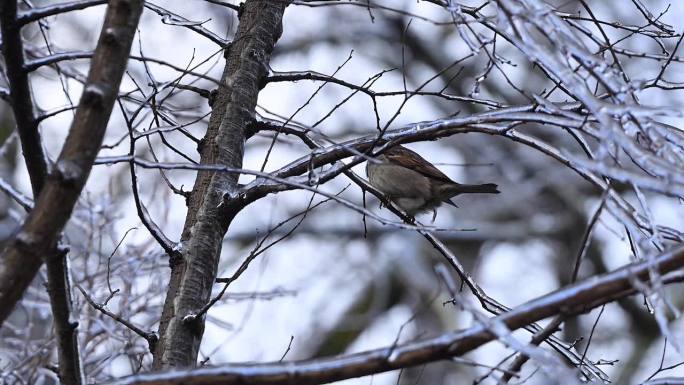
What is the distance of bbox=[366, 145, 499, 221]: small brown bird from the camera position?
19.7 ft

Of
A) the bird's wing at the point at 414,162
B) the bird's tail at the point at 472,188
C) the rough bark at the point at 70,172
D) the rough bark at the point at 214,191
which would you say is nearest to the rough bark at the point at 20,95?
the rough bark at the point at 70,172

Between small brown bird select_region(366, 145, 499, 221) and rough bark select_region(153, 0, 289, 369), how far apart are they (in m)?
2.02

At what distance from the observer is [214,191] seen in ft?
12.1

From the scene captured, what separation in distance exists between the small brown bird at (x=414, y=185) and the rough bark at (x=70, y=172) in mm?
3580

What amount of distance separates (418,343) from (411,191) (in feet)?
12.2

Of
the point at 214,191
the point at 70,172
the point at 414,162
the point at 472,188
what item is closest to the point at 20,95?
the point at 70,172

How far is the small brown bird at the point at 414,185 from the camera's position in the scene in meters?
6.00

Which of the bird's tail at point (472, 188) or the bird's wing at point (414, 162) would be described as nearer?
the bird's tail at point (472, 188)

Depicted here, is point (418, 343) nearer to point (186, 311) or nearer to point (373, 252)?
point (186, 311)

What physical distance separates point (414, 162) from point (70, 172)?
4084 mm

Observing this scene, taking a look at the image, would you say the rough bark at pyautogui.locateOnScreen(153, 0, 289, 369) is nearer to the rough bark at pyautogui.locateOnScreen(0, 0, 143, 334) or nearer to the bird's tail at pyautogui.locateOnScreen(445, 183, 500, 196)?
the rough bark at pyautogui.locateOnScreen(0, 0, 143, 334)

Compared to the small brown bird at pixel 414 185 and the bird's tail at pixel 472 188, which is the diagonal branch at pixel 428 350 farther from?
the small brown bird at pixel 414 185

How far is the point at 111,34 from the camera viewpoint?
2447mm

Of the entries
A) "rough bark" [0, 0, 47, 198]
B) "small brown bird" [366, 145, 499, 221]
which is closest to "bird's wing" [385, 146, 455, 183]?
"small brown bird" [366, 145, 499, 221]
